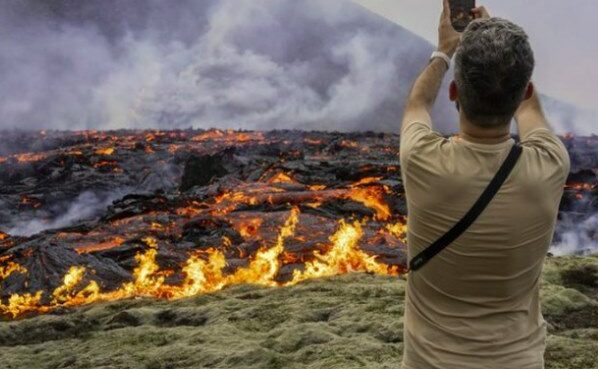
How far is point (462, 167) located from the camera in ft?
8.48

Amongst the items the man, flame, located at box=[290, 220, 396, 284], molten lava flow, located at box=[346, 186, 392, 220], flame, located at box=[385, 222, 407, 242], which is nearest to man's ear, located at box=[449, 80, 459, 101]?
the man

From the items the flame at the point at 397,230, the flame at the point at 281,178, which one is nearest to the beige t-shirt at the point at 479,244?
the flame at the point at 397,230

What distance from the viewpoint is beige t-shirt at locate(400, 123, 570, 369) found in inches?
102

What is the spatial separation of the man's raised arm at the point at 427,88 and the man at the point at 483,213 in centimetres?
7

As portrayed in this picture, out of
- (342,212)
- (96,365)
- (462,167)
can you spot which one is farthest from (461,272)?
(342,212)

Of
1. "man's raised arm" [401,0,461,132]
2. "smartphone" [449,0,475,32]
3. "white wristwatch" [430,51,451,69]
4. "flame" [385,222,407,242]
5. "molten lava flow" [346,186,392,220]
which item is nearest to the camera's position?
"man's raised arm" [401,0,461,132]

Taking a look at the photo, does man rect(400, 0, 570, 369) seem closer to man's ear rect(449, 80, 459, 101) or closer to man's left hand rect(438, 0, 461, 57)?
man's ear rect(449, 80, 459, 101)

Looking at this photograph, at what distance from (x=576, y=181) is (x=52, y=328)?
21.3 m

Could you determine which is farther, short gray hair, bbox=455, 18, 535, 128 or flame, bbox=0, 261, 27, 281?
flame, bbox=0, 261, 27, 281

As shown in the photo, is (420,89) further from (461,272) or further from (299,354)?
(299,354)

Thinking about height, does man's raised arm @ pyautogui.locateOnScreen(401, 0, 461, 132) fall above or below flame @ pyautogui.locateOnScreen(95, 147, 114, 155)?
above

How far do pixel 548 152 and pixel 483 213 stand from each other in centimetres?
42

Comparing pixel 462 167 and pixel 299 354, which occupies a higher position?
pixel 462 167

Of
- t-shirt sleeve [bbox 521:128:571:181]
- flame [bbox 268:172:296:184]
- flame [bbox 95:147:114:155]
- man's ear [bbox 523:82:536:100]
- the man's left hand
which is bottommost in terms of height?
flame [bbox 268:172:296:184]
